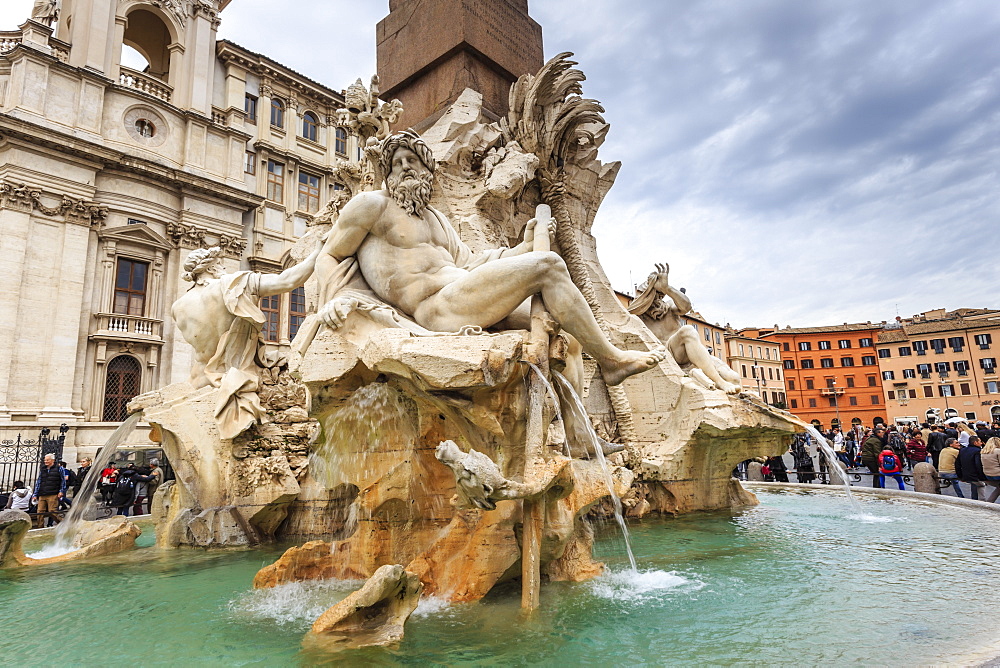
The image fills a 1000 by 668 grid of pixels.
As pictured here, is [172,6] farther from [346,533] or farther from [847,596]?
[847,596]

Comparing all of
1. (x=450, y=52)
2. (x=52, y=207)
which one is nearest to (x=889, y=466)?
(x=450, y=52)

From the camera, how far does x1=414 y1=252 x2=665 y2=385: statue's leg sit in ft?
11.9

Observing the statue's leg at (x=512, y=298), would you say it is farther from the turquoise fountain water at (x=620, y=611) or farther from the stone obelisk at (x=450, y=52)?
the stone obelisk at (x=450, y=52)

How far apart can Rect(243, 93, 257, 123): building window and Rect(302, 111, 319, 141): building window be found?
234cm

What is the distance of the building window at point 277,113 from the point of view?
26.7 m

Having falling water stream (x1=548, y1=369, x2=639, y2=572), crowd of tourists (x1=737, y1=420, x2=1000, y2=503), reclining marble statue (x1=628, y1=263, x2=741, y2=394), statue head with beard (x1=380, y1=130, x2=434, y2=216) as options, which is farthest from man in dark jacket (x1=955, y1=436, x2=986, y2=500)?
statue head with beard (x1=380, y1=130, x2=434, y2=216)

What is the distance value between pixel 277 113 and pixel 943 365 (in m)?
52.7

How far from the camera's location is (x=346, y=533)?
4848 millimetres

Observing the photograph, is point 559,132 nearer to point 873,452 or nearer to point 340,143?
point 873,452

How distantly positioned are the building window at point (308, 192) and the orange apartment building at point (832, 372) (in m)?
42.3

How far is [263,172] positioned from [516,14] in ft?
69.2

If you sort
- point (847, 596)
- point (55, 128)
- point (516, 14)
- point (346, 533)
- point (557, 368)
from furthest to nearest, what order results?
point (55, 128) → point (516, 14) → point (346, 533) → point (557, 368) → point (847, 596)

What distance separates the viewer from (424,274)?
3996 millimetres

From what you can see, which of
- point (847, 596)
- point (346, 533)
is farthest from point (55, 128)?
point (847, 596)
